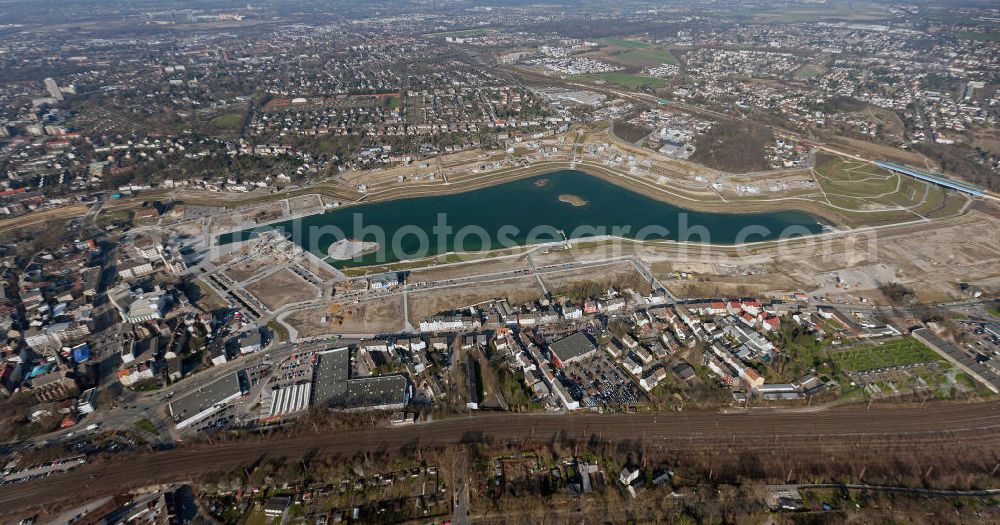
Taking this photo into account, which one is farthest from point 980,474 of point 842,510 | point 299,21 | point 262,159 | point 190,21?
point 190,21

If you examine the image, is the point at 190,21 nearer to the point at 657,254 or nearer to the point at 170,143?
the point at 170,143

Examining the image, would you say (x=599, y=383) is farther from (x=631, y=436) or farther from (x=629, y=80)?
(x=629, y=80)

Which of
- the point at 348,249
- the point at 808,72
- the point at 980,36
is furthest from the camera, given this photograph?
the point at 980,36

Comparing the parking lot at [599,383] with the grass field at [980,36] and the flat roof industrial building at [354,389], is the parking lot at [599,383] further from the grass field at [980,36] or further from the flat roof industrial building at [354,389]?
the grass field at [980,36]

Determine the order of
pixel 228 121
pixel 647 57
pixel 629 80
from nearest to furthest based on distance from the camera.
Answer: pixel 228 121, pixel 629 80, pixel 647 57

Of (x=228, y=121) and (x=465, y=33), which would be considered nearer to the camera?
(x=228, y=121)

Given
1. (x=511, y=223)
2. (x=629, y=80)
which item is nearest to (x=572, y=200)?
(x=511, y=223)

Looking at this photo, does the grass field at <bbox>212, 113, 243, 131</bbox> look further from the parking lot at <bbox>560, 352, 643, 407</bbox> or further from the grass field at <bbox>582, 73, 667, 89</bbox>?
the grass field at <bbox>582, 73, 667, 89</bbox>
